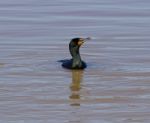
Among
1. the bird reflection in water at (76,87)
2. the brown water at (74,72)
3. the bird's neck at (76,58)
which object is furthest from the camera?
the bird's neck at (76,58)

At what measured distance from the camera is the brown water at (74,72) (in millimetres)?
12047

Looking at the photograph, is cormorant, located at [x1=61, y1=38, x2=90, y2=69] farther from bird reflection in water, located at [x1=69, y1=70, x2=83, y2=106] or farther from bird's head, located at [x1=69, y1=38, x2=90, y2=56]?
bird reflection in water, located at [x1=69, y1=70, x2=83, y2=106]

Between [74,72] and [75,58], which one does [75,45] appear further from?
[74,72]

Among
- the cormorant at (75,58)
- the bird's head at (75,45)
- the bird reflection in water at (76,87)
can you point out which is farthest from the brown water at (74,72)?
the bird's head at (75,45)

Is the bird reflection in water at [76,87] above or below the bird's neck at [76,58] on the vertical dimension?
below

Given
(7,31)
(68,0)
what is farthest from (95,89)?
(68,0)

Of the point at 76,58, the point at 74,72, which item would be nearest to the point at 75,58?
the point at 76,58

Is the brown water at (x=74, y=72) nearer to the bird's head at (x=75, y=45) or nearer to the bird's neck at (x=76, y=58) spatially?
the bird's neck at (x=76, y=58)

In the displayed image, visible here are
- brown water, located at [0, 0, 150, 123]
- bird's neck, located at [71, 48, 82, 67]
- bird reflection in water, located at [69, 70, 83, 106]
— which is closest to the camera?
brown water, located at [0, 0, 150, 123]

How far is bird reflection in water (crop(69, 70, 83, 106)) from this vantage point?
42.4 ft

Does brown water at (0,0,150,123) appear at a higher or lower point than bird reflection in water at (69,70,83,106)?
higher

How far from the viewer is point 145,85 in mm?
14102

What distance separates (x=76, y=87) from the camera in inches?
563

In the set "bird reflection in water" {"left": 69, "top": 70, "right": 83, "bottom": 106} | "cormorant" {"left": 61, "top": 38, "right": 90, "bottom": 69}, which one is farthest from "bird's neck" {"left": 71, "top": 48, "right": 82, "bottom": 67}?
"bird reflection in water" {"left": 69, "top": 70, "right": 83, "bottom": 106}
